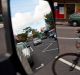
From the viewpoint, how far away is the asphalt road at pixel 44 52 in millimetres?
1132

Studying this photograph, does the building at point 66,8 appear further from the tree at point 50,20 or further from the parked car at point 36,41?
the parked car at point 36,41

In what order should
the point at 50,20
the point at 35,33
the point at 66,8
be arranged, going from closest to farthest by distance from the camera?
the point at 35,33
the point at 50,20
the point at 66,8

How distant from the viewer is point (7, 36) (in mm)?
938

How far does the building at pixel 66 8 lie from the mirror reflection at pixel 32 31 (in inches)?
1059

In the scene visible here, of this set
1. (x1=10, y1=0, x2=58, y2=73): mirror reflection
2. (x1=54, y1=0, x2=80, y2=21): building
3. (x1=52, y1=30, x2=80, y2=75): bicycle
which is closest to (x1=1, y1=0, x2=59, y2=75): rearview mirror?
(x1=10, y1=0, x2=58, y2=73): mirror reflection

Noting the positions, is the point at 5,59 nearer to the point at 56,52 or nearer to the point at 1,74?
the point at 1,74

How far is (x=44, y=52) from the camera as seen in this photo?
4.18 feet

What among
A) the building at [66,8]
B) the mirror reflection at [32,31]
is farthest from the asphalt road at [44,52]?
the building at [66,8]

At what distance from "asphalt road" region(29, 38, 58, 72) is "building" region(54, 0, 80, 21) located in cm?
2679

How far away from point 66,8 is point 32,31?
28.4 m

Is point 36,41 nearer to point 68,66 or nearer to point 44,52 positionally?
point 44,52

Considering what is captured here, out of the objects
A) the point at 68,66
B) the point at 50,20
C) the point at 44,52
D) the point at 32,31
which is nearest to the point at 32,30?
the point at 32,31

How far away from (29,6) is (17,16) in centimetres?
10

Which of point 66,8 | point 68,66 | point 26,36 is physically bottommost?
point 66,8
